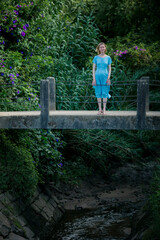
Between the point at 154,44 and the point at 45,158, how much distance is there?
21.8 feet

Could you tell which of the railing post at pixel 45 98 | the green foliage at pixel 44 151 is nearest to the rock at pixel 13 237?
the green foliage at pixel 44 151

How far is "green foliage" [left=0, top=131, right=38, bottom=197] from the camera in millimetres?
8148

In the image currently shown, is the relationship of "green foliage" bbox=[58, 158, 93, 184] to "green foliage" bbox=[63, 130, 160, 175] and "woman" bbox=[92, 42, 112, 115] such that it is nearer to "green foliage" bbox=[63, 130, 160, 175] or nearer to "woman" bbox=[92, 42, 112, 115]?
"green foliage" bbox=[63, 130, 160, 175]

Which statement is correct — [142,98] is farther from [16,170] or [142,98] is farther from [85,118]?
[16,170]

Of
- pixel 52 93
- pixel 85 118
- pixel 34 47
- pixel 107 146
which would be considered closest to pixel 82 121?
pixel 85 118

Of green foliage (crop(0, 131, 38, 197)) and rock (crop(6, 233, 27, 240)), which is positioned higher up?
green foliage (crop(0, 131, 38, 197))

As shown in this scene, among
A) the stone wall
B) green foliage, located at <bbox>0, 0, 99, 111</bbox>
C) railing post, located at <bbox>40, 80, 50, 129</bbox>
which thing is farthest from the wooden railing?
the stone wall

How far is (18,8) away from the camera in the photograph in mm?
10695

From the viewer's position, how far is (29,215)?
8391mm

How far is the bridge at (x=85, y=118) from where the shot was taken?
24.2 ft

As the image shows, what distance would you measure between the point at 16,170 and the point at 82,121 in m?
1.86

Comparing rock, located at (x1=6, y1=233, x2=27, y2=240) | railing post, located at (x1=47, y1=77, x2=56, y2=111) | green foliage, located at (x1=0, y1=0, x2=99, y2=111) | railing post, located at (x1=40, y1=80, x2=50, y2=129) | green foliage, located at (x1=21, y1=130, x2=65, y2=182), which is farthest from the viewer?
green foliage, located at (x1=0, y1=0, x2=99, y2=111)

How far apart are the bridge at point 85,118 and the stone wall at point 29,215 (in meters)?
1.61

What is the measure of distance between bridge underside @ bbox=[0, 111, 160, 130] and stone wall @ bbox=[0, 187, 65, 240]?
1.55 metres
